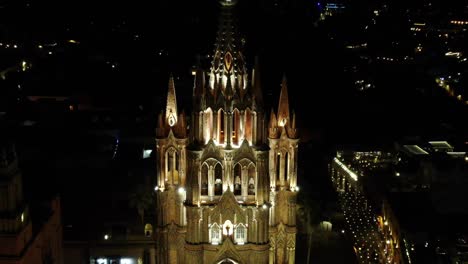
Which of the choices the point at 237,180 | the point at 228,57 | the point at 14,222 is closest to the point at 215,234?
the point at 237,180

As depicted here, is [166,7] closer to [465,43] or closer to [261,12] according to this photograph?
[261,12]

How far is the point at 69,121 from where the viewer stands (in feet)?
190

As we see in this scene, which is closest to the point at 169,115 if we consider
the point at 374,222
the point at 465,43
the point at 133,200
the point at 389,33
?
the point at 133,200

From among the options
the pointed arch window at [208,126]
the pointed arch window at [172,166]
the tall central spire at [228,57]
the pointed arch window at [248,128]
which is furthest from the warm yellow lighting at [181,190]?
the tall central spire at [228,57]

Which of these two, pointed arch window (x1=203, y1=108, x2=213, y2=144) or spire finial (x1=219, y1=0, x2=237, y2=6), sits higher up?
spire finial (x1=219, y1=0, x2=237, y2=6)

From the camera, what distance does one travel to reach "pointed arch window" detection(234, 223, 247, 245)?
1136 inches

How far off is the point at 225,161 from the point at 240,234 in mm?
3144

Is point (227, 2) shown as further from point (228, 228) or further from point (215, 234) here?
point (215, 234)

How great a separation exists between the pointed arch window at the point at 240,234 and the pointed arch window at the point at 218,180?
62.8 inches

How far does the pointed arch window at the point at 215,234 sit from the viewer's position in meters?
28.8

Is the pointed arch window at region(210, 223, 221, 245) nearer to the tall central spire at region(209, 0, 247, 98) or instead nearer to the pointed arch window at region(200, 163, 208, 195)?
the pointed arch window at region(200, 163, 208, 195)

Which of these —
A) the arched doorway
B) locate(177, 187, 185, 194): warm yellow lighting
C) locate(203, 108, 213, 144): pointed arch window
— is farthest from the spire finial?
the arched doorway

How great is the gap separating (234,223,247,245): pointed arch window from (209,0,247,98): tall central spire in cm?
541

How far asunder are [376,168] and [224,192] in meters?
25.3
